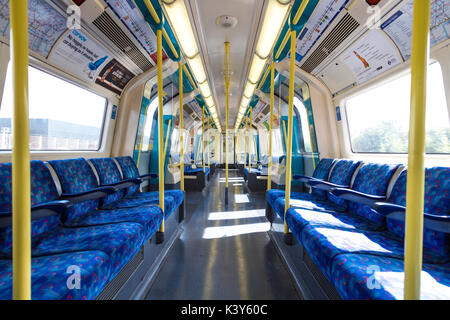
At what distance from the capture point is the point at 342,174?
2975 mm

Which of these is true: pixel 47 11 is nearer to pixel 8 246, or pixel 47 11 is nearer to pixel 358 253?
pixel 8 246

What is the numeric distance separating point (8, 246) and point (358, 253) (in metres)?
2.26

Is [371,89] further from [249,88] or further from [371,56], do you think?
[249,88]

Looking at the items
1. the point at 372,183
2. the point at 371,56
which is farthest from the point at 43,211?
the point at 371,56

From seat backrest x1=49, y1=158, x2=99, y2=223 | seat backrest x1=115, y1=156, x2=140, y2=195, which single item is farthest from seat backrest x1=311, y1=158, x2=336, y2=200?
seat backrest x1=49, y1=158, x2=99, y2=223

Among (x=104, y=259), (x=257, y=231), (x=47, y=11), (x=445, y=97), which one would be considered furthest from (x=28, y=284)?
(x=445, y=97)

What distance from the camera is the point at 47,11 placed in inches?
82.4

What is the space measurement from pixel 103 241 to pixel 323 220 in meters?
1.85

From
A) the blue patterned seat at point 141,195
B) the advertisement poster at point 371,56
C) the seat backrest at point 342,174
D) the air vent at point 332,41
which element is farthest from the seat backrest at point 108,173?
the advertisement poster at point 371,56

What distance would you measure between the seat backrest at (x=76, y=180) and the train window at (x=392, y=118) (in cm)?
324

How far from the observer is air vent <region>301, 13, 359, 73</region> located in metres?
2.56

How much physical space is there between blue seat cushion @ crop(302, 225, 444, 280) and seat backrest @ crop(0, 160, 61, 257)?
1879 millimetres

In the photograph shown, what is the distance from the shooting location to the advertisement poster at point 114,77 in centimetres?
331

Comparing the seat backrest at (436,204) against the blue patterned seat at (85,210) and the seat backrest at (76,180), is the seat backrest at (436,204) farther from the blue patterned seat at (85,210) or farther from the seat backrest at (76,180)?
the seat backrest at (76,180)
